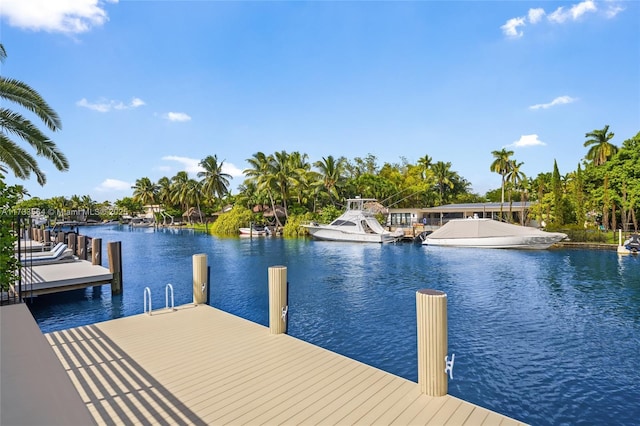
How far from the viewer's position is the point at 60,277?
1344 cm

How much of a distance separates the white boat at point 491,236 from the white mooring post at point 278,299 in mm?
28193

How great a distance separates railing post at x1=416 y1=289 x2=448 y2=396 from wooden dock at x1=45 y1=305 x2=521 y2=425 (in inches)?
6.8

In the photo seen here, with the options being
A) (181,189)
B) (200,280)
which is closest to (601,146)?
(200,280)

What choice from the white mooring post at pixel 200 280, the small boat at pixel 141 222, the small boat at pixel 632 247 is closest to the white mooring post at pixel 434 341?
the white mooring post at pixel 200 280

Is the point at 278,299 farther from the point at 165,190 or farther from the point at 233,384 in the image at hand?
the point at 165,190

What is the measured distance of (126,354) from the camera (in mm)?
6043

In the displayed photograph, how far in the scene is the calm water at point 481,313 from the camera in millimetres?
6832

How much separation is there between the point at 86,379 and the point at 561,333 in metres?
11.1

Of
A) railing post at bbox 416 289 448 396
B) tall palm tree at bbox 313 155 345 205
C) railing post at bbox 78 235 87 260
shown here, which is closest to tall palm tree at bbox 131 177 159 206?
tall palm tree at bbox 313 155 345 205

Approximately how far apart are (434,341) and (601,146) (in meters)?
A: 49.8

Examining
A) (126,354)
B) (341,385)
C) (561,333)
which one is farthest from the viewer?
(561,333)

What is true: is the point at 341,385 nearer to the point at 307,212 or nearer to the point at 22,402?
the point at 22,402

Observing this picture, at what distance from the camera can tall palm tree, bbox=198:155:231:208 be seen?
59.3m

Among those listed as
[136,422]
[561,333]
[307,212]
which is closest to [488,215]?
[307,212]
